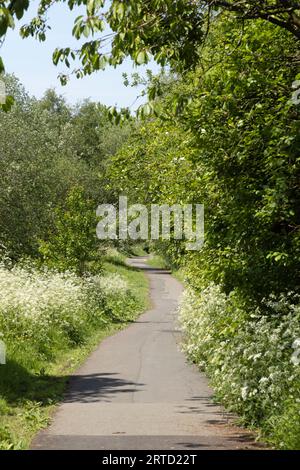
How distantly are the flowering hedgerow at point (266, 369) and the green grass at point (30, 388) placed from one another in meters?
3.17

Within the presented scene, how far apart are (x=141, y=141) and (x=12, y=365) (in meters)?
9.48

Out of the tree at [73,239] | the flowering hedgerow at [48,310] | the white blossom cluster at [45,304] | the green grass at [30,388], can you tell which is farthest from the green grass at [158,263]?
the green grass at [30,388]

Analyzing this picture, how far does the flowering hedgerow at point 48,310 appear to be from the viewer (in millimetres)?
17047

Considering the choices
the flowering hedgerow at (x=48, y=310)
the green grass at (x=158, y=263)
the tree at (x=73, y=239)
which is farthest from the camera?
the green grass at (x=158, y=263)

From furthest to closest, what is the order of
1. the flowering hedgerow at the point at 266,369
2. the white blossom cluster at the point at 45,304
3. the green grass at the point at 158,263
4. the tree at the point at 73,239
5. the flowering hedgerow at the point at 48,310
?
the green grass at the point at 158,263 → the tree at the point at 73,239 → the white blossom cluster at the point at 45,304 → the flowering hedgerow at the point at 48,310 → the flowering hedgerow at the point at 266,369

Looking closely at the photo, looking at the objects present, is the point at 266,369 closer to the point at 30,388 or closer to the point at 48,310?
the point at 30,388

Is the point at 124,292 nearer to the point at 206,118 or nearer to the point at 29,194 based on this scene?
the point at 29,194

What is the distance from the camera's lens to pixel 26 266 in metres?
27.3

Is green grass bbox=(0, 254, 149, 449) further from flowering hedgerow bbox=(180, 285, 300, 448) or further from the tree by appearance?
the tree

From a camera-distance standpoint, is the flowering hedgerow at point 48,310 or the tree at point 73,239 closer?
the flowering hedgerow at point 48,310

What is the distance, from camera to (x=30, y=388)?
1321 centimetres

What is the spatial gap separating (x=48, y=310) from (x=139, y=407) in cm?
928

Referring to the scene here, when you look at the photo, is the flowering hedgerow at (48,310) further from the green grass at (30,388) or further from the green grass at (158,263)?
the green grass at (158,263)

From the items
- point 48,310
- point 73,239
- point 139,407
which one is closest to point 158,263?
point 73,239
